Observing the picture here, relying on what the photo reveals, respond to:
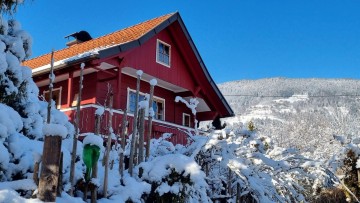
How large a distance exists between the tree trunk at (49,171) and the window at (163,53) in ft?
41.1

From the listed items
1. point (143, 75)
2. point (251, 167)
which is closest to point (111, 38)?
point (143, 75)

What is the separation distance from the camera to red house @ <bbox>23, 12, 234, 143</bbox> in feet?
41.5

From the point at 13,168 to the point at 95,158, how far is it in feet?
3.85

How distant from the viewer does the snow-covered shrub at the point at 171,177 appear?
196 inches

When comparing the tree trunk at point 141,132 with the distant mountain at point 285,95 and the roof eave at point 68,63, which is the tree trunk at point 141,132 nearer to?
the roof eave at point 68,63

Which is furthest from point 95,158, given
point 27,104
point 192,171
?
point 27,104

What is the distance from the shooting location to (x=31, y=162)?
15.3 ft

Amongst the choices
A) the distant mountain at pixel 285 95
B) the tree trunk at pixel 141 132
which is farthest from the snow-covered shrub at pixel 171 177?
the distant mountain at pixel 285 95

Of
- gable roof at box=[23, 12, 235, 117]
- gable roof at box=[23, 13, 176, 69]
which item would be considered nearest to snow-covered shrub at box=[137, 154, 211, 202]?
gable roof at box=[23, 12, 235, 117]

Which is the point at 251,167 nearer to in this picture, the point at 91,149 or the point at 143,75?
the point at 91,149

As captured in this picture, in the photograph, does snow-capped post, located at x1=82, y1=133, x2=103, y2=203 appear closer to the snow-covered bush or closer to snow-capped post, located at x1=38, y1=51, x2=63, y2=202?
the snow-covered bush

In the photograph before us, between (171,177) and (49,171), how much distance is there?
89.7 inches

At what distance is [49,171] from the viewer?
309 centimetres

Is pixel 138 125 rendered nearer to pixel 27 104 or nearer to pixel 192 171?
pixel 192 171
